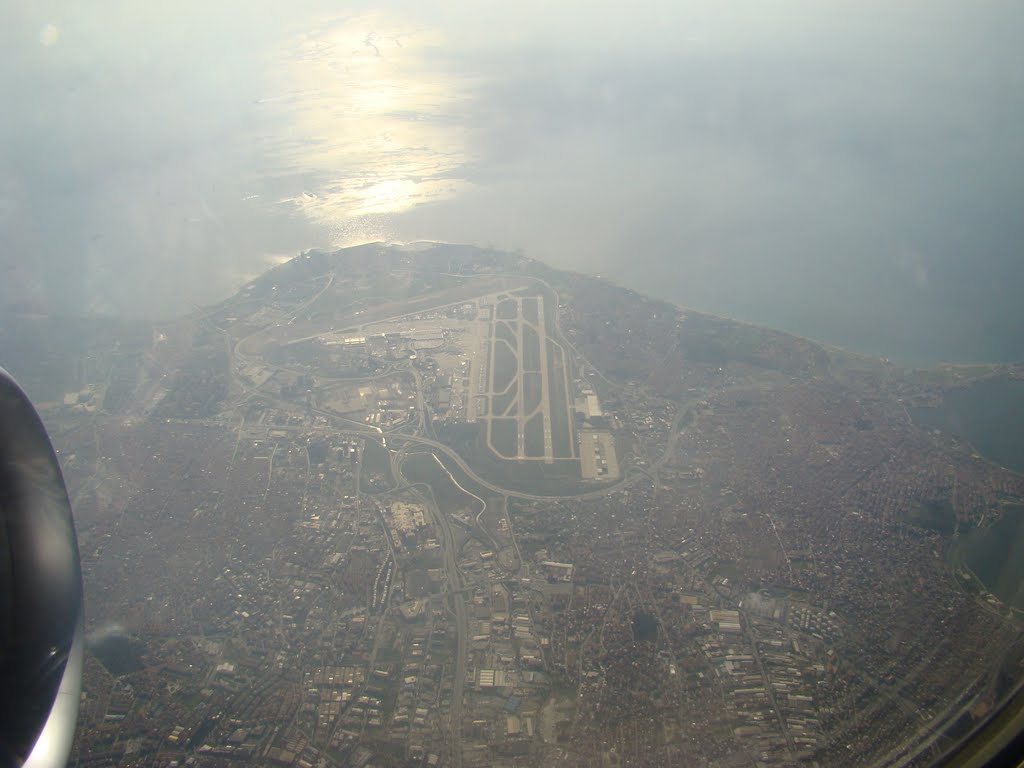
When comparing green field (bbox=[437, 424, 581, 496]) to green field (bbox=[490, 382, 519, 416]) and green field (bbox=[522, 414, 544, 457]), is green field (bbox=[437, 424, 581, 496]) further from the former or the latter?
green field (bbox=[490, 382, 519, 416])

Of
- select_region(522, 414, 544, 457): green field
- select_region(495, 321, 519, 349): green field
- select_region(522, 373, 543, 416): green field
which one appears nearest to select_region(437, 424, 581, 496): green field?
select_region(522, 414, 544, 457): green field

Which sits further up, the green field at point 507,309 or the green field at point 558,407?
the green field at point 507,309

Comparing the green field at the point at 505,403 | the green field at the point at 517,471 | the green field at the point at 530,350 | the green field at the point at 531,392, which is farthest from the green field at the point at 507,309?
the green field at the point at 517,471

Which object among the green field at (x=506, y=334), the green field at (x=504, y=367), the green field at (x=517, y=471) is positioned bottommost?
the green field at (x=517, y=471)

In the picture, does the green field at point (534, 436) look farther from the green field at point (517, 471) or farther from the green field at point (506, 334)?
the green field at point (506, 334)

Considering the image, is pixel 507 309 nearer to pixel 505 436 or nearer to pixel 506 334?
pixel 506 334

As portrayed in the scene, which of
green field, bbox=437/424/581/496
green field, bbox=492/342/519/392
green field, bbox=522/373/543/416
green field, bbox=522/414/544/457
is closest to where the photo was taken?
green field, bbox=437/424/581/496
